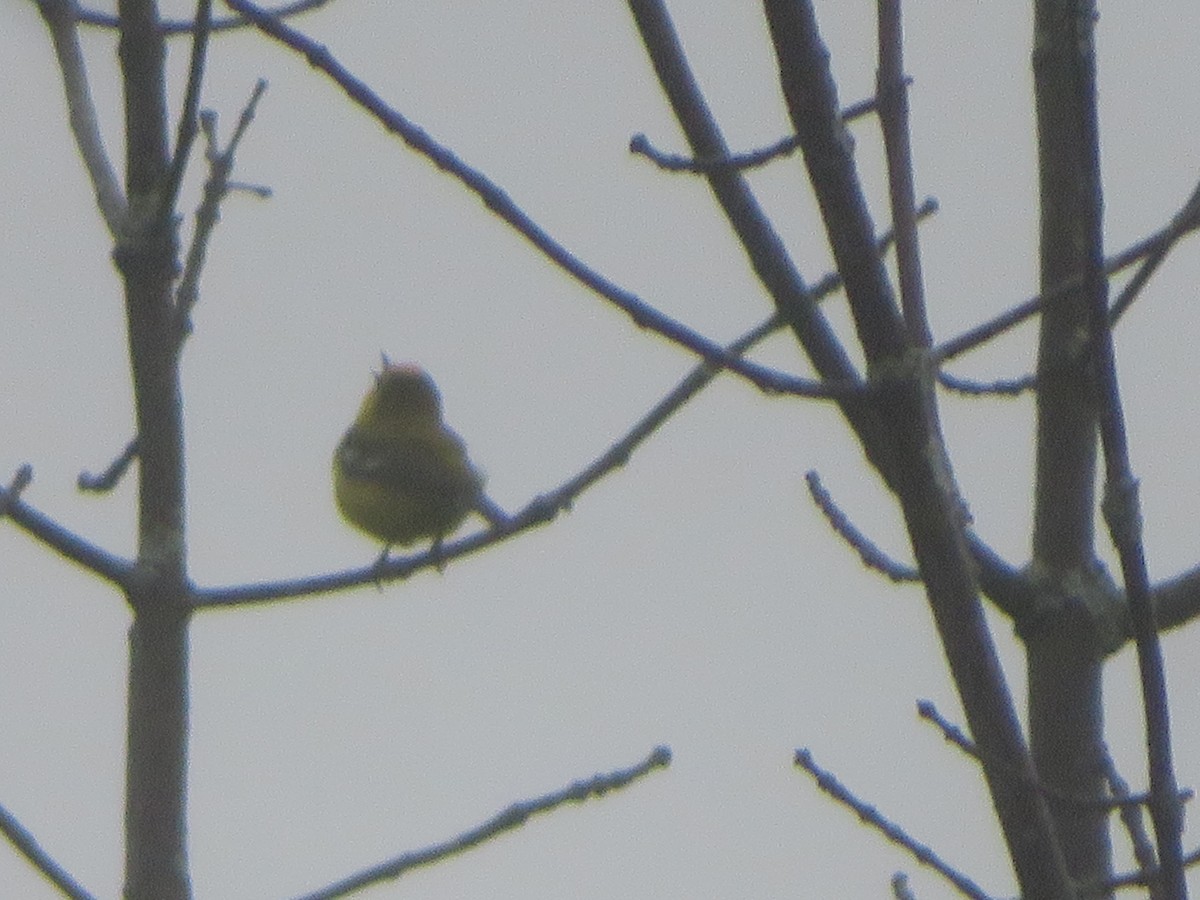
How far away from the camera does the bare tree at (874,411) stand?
1650 mm

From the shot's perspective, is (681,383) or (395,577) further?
(395,577)

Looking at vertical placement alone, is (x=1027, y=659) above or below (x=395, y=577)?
below

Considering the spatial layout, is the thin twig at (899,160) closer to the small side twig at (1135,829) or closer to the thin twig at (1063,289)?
the thin twig at (1063,289)

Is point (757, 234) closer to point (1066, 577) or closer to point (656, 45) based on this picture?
point (656, 45)

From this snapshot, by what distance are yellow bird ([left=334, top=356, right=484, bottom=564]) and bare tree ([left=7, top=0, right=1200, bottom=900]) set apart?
3.44 meters

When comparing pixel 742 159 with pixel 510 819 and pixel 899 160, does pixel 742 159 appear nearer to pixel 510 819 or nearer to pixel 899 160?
pixel 899 160

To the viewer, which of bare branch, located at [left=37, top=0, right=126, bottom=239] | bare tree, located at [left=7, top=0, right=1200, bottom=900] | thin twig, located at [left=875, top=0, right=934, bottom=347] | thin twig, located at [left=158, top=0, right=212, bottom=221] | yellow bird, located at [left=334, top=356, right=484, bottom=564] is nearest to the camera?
bare tree, located at [left=7, top=0, right=1200, bottom=900]

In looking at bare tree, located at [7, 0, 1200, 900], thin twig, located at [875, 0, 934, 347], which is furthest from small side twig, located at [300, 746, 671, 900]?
thin twig, located at [875, 0, 934, 347]

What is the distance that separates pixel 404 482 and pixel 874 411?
17.3ft

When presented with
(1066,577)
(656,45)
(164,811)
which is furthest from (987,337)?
(164,811)

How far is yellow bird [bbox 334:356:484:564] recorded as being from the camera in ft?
22.6

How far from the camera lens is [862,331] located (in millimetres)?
1678

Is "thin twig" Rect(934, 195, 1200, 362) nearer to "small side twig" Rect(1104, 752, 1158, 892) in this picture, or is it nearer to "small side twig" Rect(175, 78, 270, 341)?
"small side twig" Rect(1104, 752, 1158, 892)

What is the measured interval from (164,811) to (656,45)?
1.21m
